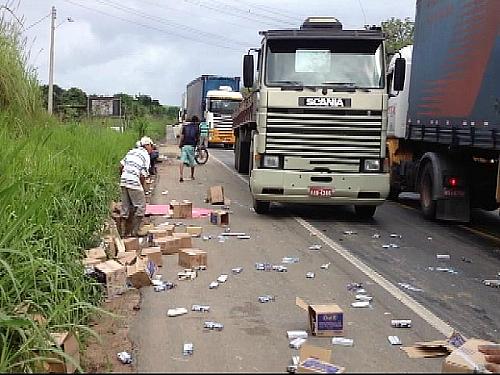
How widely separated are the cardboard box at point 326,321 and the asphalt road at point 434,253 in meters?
1.19

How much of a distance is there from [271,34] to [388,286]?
615 cm

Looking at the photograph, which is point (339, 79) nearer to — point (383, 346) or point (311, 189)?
point (311, 189)

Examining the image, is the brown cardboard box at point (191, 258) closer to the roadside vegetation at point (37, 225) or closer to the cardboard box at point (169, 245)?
the cardboard box at point (169, 245)

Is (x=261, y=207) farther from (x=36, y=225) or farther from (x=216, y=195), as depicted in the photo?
(x=36, y=225)

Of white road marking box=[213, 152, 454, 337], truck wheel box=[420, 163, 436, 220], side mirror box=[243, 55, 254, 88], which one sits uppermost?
side mirror box=[243, 55, 254, 88]

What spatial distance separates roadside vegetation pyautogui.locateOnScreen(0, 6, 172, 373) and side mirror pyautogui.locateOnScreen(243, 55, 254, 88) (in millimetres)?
3539

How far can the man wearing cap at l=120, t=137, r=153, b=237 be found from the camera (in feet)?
34.4

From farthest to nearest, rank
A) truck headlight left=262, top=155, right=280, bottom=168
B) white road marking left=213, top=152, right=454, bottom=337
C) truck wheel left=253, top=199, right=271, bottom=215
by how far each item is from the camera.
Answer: truck wheel left=253, top=199, right=271, bottom=215
truck headlight left=262, top=155, right=280, bottom=168
white road marking left=213, top=152, right=454, bottom=337

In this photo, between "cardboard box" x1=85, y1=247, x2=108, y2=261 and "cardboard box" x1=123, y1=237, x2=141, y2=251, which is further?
"cardboard box" x1=123, y1=237, x2=141, y2=251

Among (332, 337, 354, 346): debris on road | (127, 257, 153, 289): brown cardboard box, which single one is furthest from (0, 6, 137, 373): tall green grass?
(332, 337, 354, 346): debris on road

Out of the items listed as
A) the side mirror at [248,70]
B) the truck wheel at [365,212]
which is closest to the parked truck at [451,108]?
the truck wheel at [365,212]

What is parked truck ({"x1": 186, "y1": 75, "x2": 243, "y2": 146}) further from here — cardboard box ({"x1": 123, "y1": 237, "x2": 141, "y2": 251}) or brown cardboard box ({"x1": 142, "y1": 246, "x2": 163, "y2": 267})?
brown cardboard box ({"x1": 142, "y1": 246, "x2": 163, "y2": 267})

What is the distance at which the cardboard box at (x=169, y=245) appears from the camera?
9258 millimetres

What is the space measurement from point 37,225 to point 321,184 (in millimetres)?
7018
